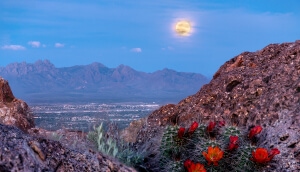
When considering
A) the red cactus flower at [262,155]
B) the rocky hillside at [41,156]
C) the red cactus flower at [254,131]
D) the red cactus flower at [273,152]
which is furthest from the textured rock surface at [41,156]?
the red cactus flower at [254,131]

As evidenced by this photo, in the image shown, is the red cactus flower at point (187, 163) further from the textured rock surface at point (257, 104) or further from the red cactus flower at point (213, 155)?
the textured rock surface at point (257, 104)

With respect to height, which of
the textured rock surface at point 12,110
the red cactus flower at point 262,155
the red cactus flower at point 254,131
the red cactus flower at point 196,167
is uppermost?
the textured rock surface at point 12,110

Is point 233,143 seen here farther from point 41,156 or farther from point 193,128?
point 41,156

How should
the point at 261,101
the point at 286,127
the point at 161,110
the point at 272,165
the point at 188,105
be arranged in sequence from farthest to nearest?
1. the point at 161,110
2. the point at 188,105
3. the point at 261,101
4. the point at 286,127
5. the point at 272,165

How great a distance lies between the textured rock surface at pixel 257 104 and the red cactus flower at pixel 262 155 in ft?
0.72

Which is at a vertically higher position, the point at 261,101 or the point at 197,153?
the point at 261,101

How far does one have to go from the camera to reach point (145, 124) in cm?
910

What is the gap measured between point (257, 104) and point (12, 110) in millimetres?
6241

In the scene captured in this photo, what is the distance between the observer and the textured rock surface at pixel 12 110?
11.2 meters

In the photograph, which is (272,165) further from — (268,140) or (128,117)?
(128,117)

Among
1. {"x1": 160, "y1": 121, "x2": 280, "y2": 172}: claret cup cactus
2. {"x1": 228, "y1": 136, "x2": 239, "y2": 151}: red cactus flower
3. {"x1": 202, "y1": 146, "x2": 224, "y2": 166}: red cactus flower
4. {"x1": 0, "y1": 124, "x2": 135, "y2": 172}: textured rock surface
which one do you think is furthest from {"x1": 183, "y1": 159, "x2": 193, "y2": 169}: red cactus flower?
{"x1": 0, "y1": 124, "x2": 135, "y2": 172}: textured rock surface

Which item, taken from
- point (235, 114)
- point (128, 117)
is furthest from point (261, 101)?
point (128, 117)

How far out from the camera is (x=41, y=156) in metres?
4.54

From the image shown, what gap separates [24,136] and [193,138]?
2.84 m
